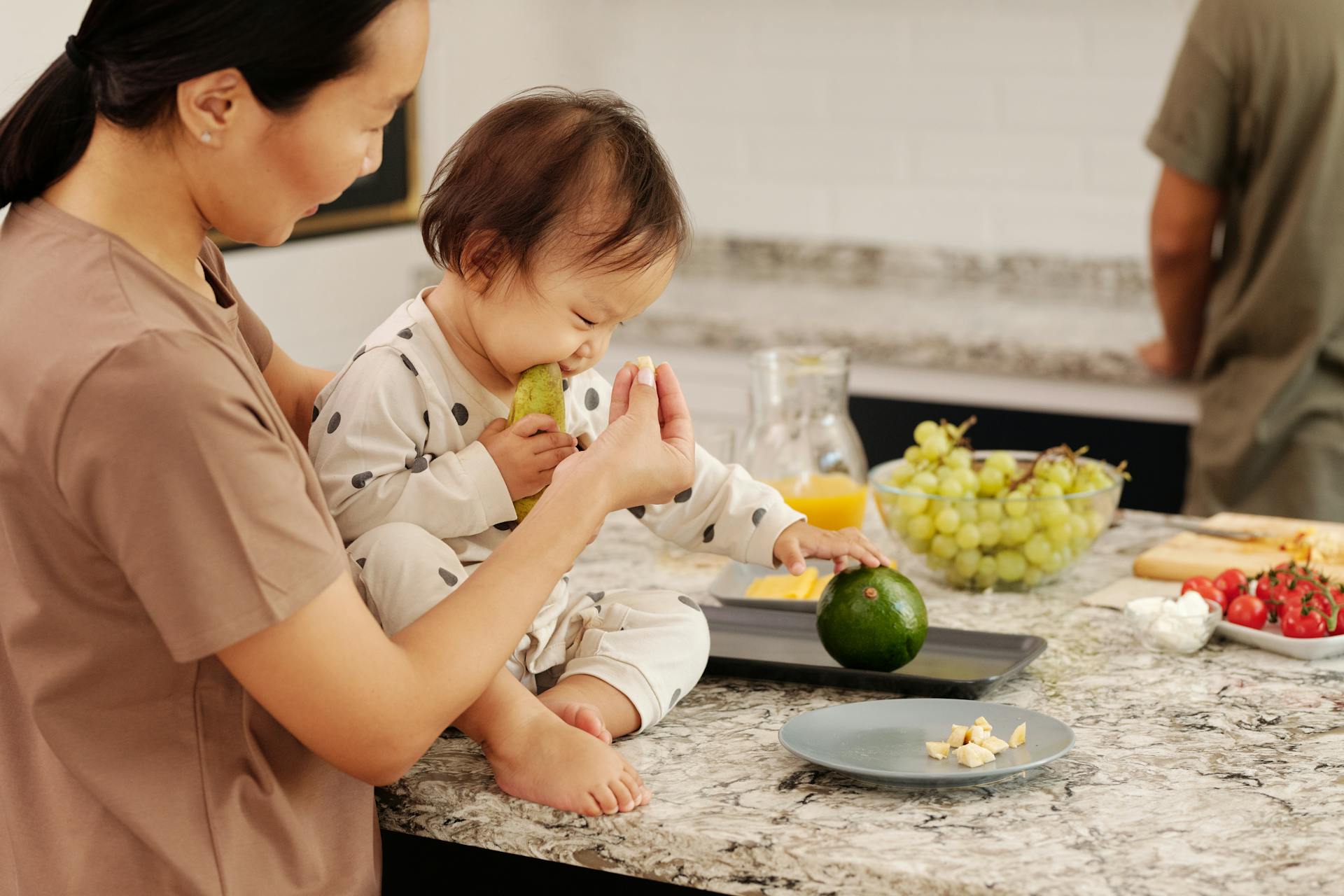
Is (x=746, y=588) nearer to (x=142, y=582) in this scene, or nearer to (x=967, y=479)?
(x=967, y=479)

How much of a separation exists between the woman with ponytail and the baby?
0.69ft

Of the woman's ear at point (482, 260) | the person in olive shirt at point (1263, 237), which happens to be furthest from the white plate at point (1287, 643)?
the person in olive shirt at point (1263, 237)

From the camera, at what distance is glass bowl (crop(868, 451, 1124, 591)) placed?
A: 1634mm

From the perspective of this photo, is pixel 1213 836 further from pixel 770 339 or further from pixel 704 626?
pixel 770 339

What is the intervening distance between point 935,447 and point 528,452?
60cm

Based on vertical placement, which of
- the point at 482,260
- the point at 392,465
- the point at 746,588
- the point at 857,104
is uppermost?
the point at 857,104

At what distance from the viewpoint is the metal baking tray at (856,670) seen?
1.33m

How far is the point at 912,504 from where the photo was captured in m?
1.67

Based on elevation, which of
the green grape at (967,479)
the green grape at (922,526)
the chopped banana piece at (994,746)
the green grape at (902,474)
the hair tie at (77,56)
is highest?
the hair tie at (77,56)

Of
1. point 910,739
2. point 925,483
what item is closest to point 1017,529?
point 925,483

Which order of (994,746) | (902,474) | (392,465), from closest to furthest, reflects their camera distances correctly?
(994,746), (392,465), (902,474)

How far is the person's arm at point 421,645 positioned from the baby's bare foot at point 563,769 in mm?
110

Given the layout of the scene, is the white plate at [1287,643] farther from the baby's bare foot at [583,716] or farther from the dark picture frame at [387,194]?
the dark picture frame at [387,194]

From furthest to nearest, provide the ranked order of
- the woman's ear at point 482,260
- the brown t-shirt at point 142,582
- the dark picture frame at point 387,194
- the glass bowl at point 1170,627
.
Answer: the dark picture frame at point 387,194, the glass bowl at point 1170,627, the woman's ear at point 482,260, the brown t-shirt at point 142,582
